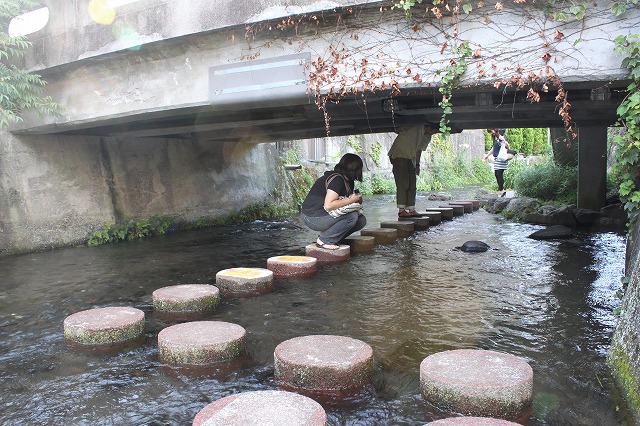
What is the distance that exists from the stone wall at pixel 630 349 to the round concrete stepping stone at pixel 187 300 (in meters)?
3.75

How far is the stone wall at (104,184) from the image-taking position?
8938 millimetres

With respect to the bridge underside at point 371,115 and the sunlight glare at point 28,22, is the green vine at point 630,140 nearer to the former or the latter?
the bridge underside at point 371,115

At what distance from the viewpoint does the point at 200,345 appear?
374 centimetres

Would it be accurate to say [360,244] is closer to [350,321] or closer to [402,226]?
[402,226]

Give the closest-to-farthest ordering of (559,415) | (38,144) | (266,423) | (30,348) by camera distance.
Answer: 1. (266,423)
2. (559,415)
3. (30,348)
4. (38,144)

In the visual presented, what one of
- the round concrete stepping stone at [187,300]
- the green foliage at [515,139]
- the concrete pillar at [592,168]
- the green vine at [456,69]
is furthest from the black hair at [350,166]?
the green foliage at [515,139]

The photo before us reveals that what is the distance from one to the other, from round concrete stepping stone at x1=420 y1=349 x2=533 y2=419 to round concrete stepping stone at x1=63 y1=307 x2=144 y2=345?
265 centimetres

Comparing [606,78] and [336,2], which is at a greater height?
[336,2]

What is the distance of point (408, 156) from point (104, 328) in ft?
25.3

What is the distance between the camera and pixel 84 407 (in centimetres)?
319

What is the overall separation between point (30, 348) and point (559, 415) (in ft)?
14.0

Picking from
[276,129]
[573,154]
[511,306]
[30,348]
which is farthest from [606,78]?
[573,154]

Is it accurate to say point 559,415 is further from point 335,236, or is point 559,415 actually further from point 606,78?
point 335,236

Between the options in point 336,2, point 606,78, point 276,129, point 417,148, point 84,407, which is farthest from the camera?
point 276,129
